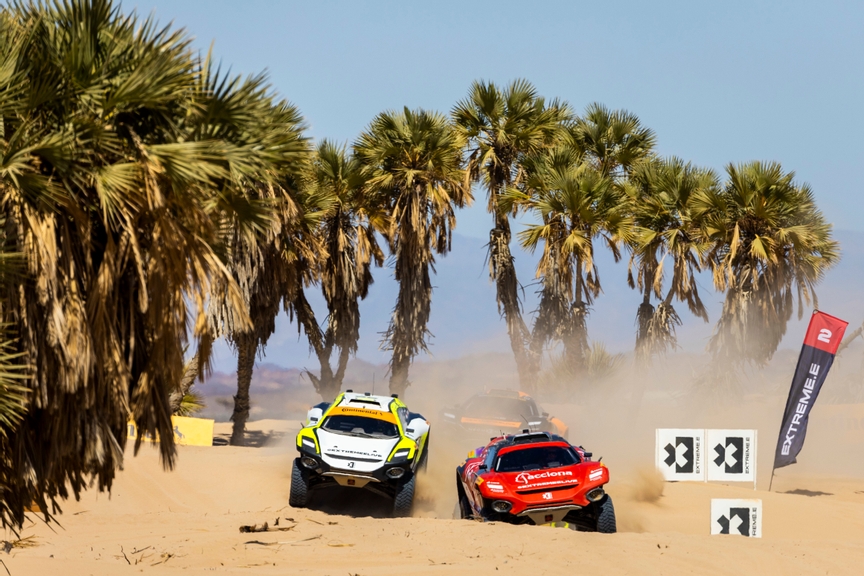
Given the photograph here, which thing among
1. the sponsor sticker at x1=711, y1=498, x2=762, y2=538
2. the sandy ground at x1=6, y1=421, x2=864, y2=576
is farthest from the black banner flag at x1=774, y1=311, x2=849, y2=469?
the sponsor sticker at x1=711, y1=498, x2=762, y2=538

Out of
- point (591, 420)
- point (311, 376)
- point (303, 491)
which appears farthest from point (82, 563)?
point (591, 420)

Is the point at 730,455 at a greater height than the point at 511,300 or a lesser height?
lesser

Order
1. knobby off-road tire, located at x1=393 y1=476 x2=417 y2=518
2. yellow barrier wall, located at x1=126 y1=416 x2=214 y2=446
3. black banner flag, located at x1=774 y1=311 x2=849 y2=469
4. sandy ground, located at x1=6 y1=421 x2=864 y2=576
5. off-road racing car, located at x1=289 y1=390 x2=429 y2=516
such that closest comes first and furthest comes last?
sandy ground, located at x1=6 y1=421 x2=864 y2=576
off-road racing car, located at x1=289 y1=390 x2=429 y2=516
knobby off-road tire, located at x1=393 y1=476 x2=417 y2=518
black banner flag, located at x1=774 y1=311 x2=849 y2=469
yellow barrier wall, located at x1=126 y1=416 x2=214 y2=446

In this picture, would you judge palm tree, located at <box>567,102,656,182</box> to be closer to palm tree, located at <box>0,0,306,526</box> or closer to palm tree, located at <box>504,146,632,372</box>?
palm tree, located at <box>504,146,632,372</box>

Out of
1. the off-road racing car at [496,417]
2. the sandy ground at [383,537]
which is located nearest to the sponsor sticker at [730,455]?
the sandy ground at [383,537]

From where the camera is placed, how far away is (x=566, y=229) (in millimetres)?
28984

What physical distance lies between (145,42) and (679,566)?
7.95 metres

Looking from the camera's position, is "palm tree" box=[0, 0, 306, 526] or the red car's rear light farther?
the red car's rear light

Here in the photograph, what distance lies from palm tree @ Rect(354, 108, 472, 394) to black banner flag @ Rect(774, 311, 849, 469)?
1138cm

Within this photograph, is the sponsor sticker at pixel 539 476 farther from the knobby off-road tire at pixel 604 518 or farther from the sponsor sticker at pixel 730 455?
the sponsor sticker at pixel 730 455

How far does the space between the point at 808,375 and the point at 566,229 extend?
10912 mm

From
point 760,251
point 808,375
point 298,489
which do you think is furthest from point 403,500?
point 760,251

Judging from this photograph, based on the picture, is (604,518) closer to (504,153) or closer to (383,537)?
(383,537)

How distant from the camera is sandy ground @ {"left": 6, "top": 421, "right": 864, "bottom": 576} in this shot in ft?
34.6
